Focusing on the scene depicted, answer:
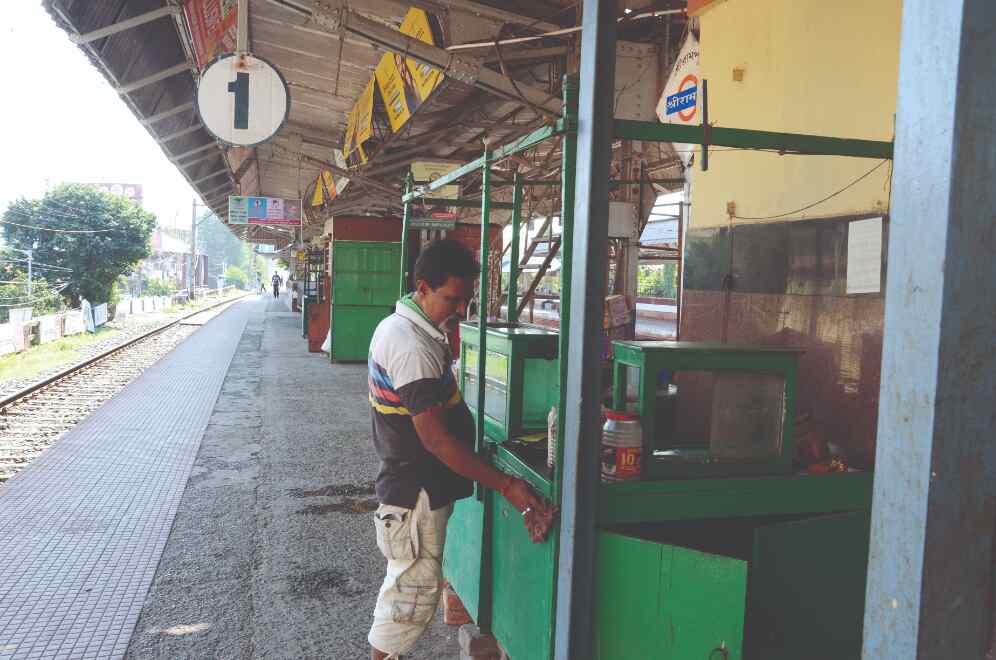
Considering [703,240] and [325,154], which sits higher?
[325,154]

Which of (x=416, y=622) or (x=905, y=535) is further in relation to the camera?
(x=416, y=622)

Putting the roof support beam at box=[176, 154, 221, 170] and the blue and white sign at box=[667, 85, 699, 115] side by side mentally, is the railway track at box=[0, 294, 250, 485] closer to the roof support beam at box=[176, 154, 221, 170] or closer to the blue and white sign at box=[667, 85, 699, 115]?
the roof support beam at box=[176, 154, 221, 170]

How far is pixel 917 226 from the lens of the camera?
1206 millimetres

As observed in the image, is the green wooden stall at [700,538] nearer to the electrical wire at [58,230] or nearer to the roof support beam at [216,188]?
the roof support beam at [216,188]

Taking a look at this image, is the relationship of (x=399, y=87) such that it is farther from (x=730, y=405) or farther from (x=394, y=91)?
(x=730, y=405)

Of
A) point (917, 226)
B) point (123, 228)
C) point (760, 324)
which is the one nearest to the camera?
point (917, 226)

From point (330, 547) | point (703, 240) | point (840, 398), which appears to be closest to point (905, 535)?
point (840, 398)

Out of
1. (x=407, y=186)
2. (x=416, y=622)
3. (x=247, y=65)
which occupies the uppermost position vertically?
(x=247, y=65)

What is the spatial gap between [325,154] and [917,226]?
12754 millimetres

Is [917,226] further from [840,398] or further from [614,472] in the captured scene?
[840,398]

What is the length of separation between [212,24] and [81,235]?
26.1 m

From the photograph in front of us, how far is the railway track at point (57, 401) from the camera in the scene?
Result: 807 centimetres

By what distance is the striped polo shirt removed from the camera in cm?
273

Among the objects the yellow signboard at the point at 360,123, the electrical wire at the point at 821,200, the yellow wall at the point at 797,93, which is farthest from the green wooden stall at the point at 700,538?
the yellow signboard at the point at 360,123
